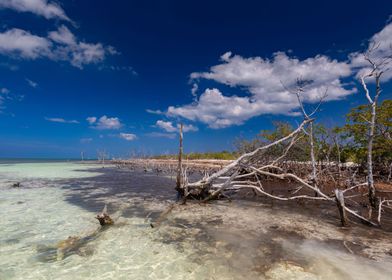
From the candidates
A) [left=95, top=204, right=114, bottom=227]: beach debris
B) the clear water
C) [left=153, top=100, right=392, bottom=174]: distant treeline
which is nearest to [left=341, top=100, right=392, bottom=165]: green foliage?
[left=153, top=100, right=392, bottom=174]: distant treeline

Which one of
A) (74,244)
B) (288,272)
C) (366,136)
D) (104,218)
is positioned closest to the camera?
(288,272)

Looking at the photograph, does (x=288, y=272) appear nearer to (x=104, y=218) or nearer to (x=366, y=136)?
(x=104, y=218)

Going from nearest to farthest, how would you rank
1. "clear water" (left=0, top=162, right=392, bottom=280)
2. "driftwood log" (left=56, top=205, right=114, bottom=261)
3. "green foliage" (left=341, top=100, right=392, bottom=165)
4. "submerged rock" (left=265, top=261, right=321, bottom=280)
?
"submerged rock" (left=265, top=261, right=321, bottom=280) → "clear water" (left=0, top=162, right=392, bottom=280) → "driftwood log" (left=56, top=205, right=114, bottom=261) → "green foliage" (left=341, top=100, right=392, bottom=165)

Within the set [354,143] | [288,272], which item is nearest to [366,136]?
[354,143]

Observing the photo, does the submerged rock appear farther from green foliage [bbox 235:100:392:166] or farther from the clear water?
green foliage [bbox 235:100:392:166]

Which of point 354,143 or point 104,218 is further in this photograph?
point 354,143

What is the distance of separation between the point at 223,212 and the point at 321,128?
1954 centimetres

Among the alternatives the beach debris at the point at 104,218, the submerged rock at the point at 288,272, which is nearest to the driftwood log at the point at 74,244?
the beach debris at the point at 104,218

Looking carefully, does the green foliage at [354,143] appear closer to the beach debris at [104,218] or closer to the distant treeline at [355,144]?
the distant treeline at [355,144]

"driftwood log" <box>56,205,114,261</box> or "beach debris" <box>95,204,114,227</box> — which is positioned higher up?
"beach debris" <box>95,204,114,227</box>

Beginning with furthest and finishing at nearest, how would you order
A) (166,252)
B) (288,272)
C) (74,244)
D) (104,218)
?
1. (104,218)
2. (74,244)
3. (166,252)
4. (288,272)

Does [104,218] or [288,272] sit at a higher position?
[104,218]

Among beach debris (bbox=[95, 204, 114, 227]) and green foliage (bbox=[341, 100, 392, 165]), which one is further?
green foliage (bbox=[341, 100, 392, 165])

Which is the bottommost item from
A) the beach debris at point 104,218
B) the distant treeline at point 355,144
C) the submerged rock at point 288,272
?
the submerged rock at point 288,272
